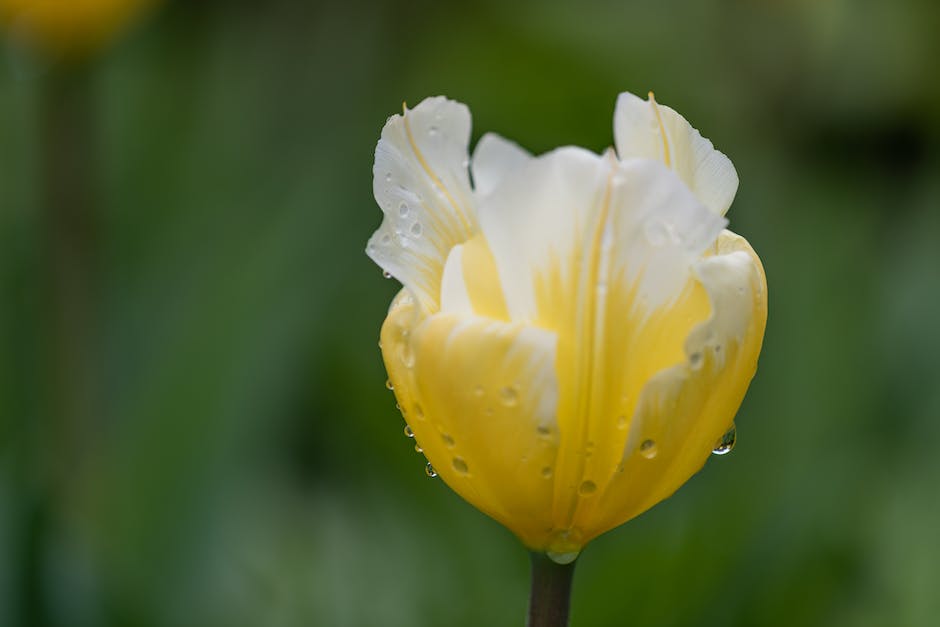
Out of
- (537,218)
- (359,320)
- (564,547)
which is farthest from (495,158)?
(359,320)

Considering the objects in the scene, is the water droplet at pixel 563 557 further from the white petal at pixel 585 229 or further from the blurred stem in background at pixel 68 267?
the blurred stem in background at pixel 68 267

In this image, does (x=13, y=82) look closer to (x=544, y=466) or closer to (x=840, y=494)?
(x=840, y=494)

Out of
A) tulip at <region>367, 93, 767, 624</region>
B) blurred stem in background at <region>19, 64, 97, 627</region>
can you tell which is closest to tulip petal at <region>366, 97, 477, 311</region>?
tulip at <region>367, 93, 767, 624</region>

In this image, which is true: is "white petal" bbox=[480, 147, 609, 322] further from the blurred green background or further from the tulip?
the blurred green background

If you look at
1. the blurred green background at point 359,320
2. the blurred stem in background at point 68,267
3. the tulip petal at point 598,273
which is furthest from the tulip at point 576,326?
the blurred stem in background at point 68,267

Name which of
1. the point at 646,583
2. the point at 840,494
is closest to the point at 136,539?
the point at 646,583

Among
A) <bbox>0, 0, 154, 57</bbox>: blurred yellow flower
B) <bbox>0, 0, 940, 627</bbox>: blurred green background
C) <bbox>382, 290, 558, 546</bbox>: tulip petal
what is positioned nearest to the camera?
<bbox>382, 290, 558, 546</bbox>: tulip petal
